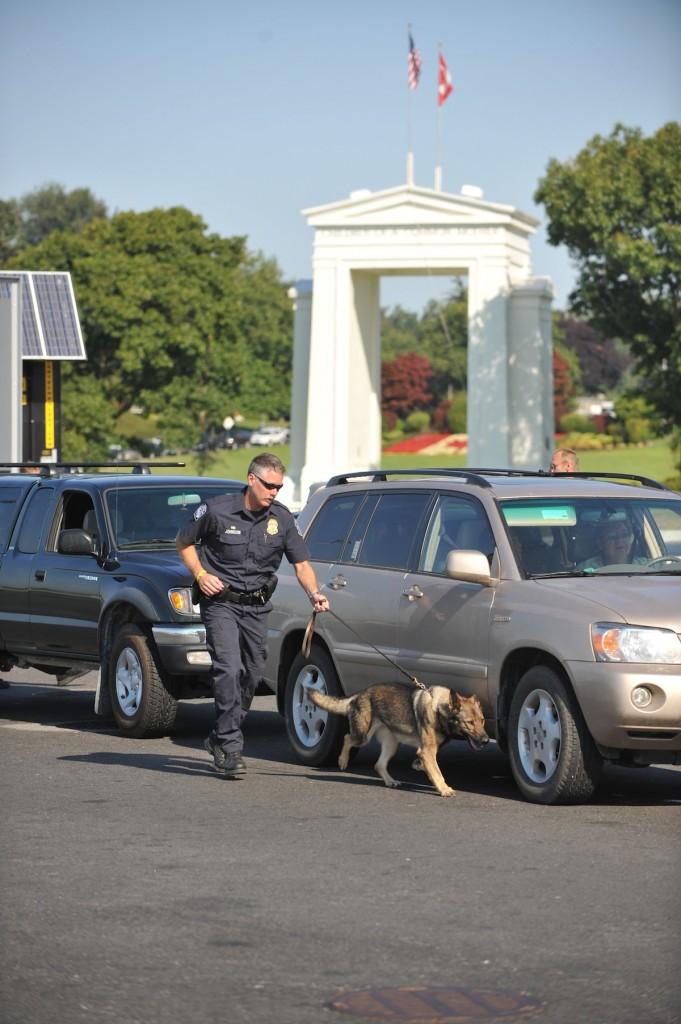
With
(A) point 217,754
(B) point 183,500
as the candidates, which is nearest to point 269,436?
(B) point 183,500

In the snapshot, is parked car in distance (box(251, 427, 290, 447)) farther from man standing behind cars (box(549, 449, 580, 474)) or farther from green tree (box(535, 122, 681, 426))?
man standing behind cars (box(549, 449, 580, 474))

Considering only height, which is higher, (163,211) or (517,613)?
(163,211)

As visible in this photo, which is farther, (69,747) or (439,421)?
(439,421)

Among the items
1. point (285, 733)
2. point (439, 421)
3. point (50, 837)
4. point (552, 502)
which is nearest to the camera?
point (50, 837)

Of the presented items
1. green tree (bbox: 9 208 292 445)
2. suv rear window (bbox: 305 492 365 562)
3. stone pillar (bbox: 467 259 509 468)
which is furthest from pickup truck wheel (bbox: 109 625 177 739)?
green tree (bbox: 9 208 292 445)

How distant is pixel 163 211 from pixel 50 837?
233 ft

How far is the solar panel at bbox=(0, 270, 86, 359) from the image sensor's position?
4372cm

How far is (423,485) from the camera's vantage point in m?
11.5

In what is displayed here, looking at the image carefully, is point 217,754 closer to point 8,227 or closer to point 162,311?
point 162,311

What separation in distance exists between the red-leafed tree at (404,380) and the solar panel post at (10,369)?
9380cm

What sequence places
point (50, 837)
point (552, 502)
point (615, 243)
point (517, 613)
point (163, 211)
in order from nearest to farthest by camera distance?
point (50, 837) → point (517, 613) → point (552, 502) → point (615, 243) → point (163, 211)

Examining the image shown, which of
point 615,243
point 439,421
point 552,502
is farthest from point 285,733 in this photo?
point 439,421

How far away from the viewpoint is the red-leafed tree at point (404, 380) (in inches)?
5027

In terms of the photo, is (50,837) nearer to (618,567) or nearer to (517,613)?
(517,613)
